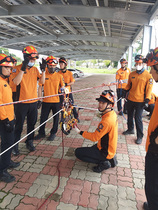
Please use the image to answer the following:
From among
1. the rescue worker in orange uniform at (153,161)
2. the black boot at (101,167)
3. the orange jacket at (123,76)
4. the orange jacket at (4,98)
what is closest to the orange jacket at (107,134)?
the black boot at (101,167)

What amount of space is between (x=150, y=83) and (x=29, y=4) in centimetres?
738

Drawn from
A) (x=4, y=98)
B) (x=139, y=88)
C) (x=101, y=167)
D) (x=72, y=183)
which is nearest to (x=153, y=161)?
(x=101, y=167)

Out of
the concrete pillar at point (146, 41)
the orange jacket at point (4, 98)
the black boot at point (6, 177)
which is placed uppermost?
the concrete pillar at point (146, 41)

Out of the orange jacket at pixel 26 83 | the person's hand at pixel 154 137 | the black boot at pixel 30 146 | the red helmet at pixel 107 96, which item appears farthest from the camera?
the black boot at pixel 30 146

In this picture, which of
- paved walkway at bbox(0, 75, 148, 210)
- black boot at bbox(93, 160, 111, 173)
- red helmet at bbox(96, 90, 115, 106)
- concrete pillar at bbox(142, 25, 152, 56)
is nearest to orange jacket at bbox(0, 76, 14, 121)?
paved walkway at bbox(0, 75, 148, 210)

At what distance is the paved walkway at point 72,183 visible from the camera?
7.48ft

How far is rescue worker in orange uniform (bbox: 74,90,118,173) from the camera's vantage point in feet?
8.60

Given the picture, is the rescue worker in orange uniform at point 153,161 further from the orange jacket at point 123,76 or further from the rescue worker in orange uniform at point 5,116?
the orange jacket at point 123,76

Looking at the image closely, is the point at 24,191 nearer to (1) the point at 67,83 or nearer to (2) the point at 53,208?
(2) the point at 53,208

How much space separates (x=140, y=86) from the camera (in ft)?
12.7

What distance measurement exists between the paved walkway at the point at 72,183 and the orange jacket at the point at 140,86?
1.30m

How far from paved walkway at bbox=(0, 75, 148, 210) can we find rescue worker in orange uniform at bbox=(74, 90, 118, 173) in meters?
Result: 0.22

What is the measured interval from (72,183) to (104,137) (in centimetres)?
Answer: 97

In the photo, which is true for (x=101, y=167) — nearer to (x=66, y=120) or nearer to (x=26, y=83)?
(x=66, y=120)
